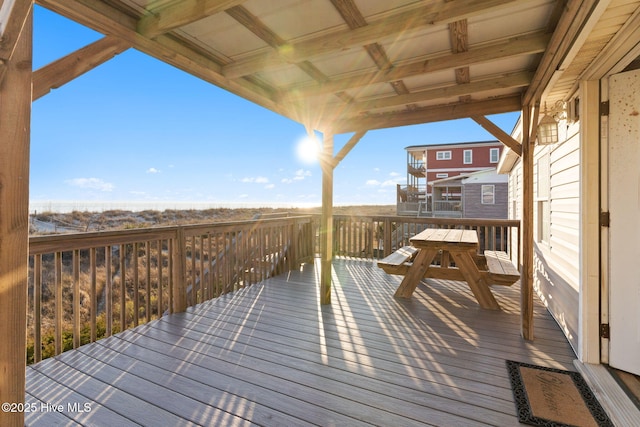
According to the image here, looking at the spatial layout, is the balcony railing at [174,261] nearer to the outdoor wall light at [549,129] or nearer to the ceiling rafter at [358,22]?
the ceiling rafter at [358,22]

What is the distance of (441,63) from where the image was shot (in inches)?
99.3

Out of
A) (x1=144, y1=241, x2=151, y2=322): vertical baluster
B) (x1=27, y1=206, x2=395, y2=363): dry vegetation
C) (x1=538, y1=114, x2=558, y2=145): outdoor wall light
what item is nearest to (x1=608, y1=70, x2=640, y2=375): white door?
(x1=538, y1=114, x2=558, y2=145): outdoor wall light

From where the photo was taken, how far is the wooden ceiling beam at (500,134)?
3.10 metres

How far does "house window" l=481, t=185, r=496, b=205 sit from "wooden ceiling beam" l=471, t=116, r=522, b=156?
12883mm

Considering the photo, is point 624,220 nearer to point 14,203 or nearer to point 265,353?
point 265,353

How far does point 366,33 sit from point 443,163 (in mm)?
20890

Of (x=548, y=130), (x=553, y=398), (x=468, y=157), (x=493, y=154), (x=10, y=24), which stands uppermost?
(x=493, y=154)

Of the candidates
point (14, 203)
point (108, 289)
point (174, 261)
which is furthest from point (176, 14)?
point (174, 261)

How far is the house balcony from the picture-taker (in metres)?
1.88

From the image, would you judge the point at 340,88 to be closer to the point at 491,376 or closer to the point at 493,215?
the point at 491,376

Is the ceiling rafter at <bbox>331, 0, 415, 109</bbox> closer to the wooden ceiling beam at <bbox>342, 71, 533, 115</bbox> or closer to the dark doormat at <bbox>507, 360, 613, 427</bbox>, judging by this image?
the wooden ceiling beam at <bbox>342, 71, 533, 115</bbox>

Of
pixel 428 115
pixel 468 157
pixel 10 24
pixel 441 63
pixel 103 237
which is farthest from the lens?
pixel 468 157

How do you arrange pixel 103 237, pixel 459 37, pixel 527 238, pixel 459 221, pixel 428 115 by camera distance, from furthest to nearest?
pixel 459 221 → pixel 428 115 → pixel 527 238 → pixel 103 237 → pixel 459 37

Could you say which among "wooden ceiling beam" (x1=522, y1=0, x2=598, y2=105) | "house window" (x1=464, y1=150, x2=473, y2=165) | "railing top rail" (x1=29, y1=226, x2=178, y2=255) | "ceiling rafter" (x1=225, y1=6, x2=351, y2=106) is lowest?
"railing top rail" (x1=29, y1=226, x2=178, y2=255)
